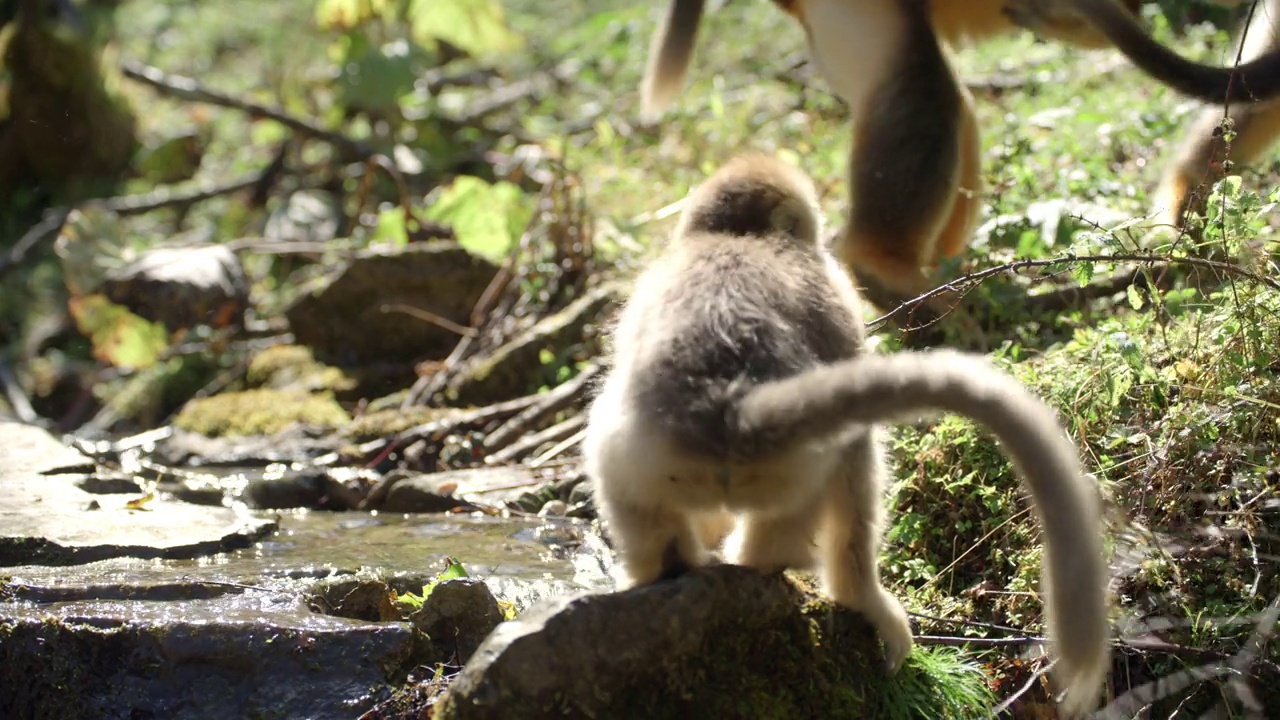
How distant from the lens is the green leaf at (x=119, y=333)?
6906 millimetres

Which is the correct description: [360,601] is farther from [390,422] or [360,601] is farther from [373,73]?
[373,73]

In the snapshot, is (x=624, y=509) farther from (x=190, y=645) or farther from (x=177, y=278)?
(x=177, y=278)

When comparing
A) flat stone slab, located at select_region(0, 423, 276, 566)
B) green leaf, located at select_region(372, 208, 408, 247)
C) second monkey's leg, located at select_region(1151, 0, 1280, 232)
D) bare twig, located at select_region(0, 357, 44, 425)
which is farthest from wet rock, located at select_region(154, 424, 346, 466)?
second monkey's leg, located at select_region(1151, 0, 1280, 232)

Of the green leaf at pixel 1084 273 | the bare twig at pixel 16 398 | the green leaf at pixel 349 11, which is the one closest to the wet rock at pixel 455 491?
the green leaf at pixel 1084 273

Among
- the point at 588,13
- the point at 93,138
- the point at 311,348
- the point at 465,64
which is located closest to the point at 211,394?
the point at 311,348

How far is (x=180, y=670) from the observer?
315cm

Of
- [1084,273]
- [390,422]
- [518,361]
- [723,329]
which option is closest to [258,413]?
[390,422]

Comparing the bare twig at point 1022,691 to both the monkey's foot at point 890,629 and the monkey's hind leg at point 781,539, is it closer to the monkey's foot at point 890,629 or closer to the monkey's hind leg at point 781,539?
the monkey's foot at point 890,629

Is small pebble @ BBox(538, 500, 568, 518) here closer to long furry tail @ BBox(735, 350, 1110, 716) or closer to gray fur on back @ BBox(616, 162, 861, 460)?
gray fur on back @ BBox(616, 162, 861, 460)

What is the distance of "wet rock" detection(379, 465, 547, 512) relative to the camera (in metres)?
4.94

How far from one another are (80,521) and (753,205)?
2.43 metres

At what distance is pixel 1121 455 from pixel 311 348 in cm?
457

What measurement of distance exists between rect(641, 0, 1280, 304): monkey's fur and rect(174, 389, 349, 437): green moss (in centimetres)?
270

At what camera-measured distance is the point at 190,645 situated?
10.3 ft
